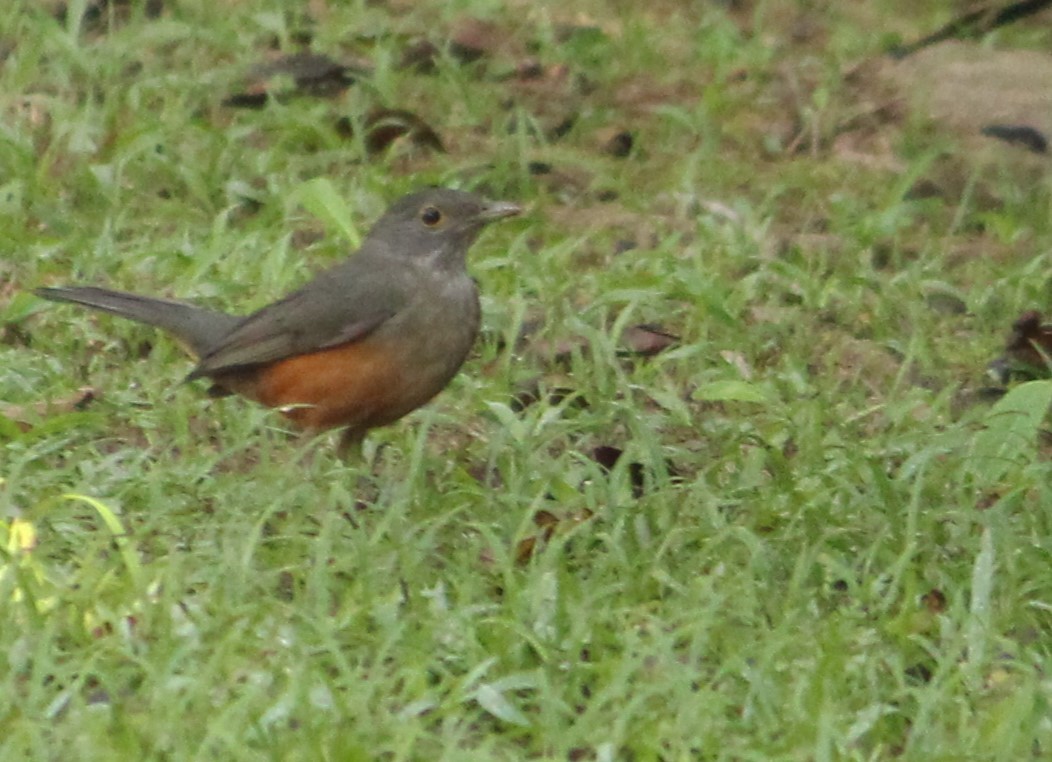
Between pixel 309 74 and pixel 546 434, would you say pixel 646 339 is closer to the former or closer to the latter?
pixel 546 434

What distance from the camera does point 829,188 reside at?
8.79 metres

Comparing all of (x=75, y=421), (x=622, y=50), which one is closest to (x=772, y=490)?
(x=75, y=421)

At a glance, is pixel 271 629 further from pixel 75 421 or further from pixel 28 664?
pixel 75 421

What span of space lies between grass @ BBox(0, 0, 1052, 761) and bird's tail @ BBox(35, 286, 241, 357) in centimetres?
22

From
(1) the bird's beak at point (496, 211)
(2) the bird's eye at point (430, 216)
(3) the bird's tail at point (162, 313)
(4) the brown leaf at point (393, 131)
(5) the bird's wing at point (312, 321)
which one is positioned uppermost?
(1) the bird's beak at point (496, 211)

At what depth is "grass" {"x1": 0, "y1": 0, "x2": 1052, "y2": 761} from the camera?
470 cm

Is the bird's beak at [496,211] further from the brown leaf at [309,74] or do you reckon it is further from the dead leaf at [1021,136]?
the dead leaf at [1021,136]

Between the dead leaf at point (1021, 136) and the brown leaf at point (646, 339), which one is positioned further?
the dead leaf at point (1021, 136)

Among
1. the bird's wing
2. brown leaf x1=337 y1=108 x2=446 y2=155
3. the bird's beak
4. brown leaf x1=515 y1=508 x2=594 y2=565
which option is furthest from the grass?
the bird's beak

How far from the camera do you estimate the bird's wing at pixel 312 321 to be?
6.39 meters

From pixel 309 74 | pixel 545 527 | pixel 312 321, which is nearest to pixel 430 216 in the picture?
pixel 312 321

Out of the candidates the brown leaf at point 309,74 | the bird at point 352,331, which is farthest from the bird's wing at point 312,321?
the brown leaf at point 309,74

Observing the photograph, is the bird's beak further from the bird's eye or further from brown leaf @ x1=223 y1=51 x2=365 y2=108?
brown leaf @ x1=223 y1=51 x2=365 y2=108

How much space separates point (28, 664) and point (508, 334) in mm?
2791
